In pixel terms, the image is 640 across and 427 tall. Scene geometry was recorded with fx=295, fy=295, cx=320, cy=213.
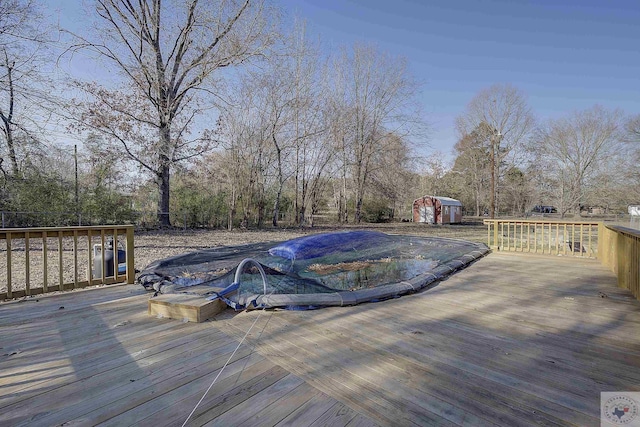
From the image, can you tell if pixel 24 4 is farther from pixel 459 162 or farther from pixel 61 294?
pixel 459 162

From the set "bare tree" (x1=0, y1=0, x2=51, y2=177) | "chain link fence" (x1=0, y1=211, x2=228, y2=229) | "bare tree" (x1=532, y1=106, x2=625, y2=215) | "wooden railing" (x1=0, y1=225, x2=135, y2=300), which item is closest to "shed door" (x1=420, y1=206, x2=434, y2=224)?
"bare tree" (x1=532, y1=106, x2=625, y2=215)

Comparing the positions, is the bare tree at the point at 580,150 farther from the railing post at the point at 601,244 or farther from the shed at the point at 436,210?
the railing post at the point at 601,244

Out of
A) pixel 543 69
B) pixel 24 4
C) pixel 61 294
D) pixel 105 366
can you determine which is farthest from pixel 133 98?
pixel 543 69

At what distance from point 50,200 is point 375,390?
36.7ft

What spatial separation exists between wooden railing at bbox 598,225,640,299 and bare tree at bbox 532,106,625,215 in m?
17.6

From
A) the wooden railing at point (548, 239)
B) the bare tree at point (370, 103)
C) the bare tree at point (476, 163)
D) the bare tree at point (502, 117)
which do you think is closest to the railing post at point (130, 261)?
the wooden railing at point (548, 239)

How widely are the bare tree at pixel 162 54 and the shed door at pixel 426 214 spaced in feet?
46.5

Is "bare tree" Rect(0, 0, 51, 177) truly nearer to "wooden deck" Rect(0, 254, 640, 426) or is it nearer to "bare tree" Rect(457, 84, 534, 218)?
"wooden deck" Rect(0, 254, 640, 426)

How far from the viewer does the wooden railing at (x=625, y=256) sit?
3138 mm

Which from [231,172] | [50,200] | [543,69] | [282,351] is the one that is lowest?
[282,351]

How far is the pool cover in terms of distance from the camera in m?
2.88

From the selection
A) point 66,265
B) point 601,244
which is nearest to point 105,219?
point 66,265

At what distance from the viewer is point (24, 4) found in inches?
289

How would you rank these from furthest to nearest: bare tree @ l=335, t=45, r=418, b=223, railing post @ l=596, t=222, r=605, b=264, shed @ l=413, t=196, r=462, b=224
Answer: shed @ l=413, t=196, r=462, b=224, bare tree @ l=335, t=45, r=418, b=223, railing post @ l=596, t=222, r=605, b=264
